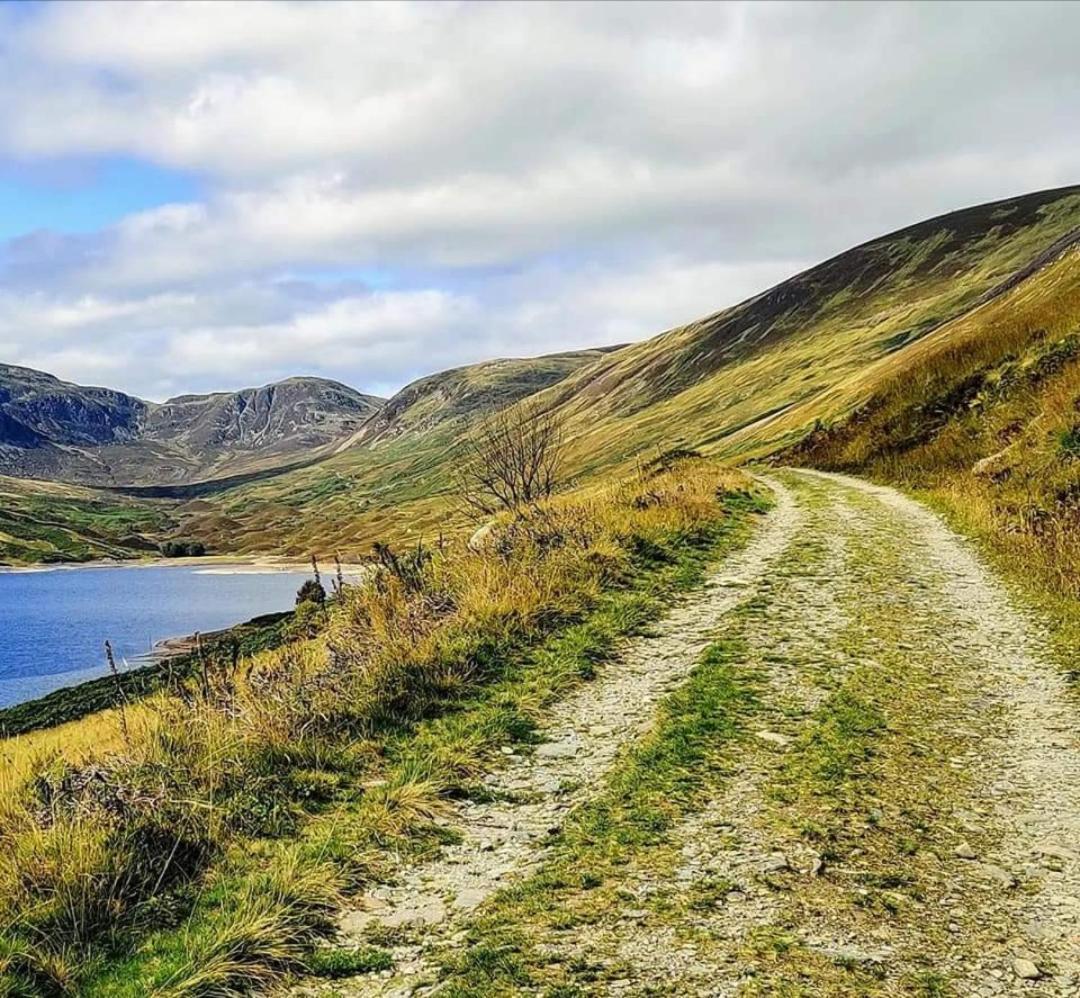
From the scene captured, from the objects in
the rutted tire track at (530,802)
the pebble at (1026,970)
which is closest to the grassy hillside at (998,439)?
the rutted tire track at (530,802)

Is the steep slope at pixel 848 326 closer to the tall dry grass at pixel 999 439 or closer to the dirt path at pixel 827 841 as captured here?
the tall dry grass at pixel 999 439

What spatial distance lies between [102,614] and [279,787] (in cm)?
13125

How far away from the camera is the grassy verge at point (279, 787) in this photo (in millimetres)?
5484

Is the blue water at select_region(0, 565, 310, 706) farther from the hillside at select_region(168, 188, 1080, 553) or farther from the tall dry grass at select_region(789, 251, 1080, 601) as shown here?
the tall dry grass at select_region(789, 251, 1080, 601)

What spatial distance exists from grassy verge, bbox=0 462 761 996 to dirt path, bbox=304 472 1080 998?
553 mm

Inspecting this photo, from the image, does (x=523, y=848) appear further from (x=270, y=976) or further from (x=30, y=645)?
(x=30, y=645)

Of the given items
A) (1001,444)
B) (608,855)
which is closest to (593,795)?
(608,855)

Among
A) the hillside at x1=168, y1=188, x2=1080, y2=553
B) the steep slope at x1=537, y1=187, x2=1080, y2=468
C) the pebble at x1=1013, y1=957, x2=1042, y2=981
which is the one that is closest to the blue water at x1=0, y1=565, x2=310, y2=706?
the hillside at x1=168, y1=188, x2=1080, y2=553

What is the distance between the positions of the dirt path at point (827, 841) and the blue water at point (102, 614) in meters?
43.2

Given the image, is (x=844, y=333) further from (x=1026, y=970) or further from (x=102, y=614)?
(x=1026, y=970)

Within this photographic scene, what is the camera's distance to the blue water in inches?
3194

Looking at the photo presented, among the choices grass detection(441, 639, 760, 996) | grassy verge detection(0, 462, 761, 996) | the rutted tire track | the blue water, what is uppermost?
grassy verge detection(0, 462, 761, 996)

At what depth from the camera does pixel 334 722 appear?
9375 mm

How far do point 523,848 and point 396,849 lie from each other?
105 cm
